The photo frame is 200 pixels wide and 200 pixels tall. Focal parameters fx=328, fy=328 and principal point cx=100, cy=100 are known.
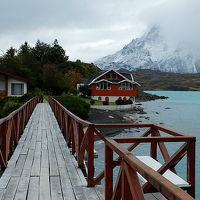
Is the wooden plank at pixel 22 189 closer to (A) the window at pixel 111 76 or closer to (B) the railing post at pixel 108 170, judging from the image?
(B) the railing post at pixel 108 170

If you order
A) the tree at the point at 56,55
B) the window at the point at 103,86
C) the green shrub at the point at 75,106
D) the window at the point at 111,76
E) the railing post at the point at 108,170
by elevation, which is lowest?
the green shrub at the point at 75,106

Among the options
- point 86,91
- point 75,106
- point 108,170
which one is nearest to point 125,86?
point 86,91

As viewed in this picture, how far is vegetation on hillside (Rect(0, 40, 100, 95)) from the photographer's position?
49.7 metres

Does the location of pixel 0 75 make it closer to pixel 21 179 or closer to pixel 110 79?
pixel 110 79

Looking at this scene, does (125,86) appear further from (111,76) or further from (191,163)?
(191,163)

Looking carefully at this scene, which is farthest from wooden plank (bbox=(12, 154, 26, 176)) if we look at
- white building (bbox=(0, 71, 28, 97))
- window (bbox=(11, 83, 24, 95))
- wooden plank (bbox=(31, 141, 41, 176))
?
window (bbox=(11, 83, 24, 95))

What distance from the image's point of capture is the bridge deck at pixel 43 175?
5.01 meters

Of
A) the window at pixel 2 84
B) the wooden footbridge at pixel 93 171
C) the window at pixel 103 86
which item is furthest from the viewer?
the window at pixel 103 86

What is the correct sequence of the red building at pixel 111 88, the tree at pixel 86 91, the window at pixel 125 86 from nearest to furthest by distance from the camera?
the red building at pixel 111 88 < the window at pixel 125 86 < the tree at pixel 86 91

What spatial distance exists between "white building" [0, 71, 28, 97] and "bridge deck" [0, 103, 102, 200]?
99.5 feet

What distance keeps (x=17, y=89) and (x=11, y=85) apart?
95cm

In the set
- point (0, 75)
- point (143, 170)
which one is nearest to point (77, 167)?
point (143, 170)

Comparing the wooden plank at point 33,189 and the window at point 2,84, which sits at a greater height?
the window at point 2,84

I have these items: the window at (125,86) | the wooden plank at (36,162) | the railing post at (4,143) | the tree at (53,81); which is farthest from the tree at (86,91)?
the railing post at (4,143)
